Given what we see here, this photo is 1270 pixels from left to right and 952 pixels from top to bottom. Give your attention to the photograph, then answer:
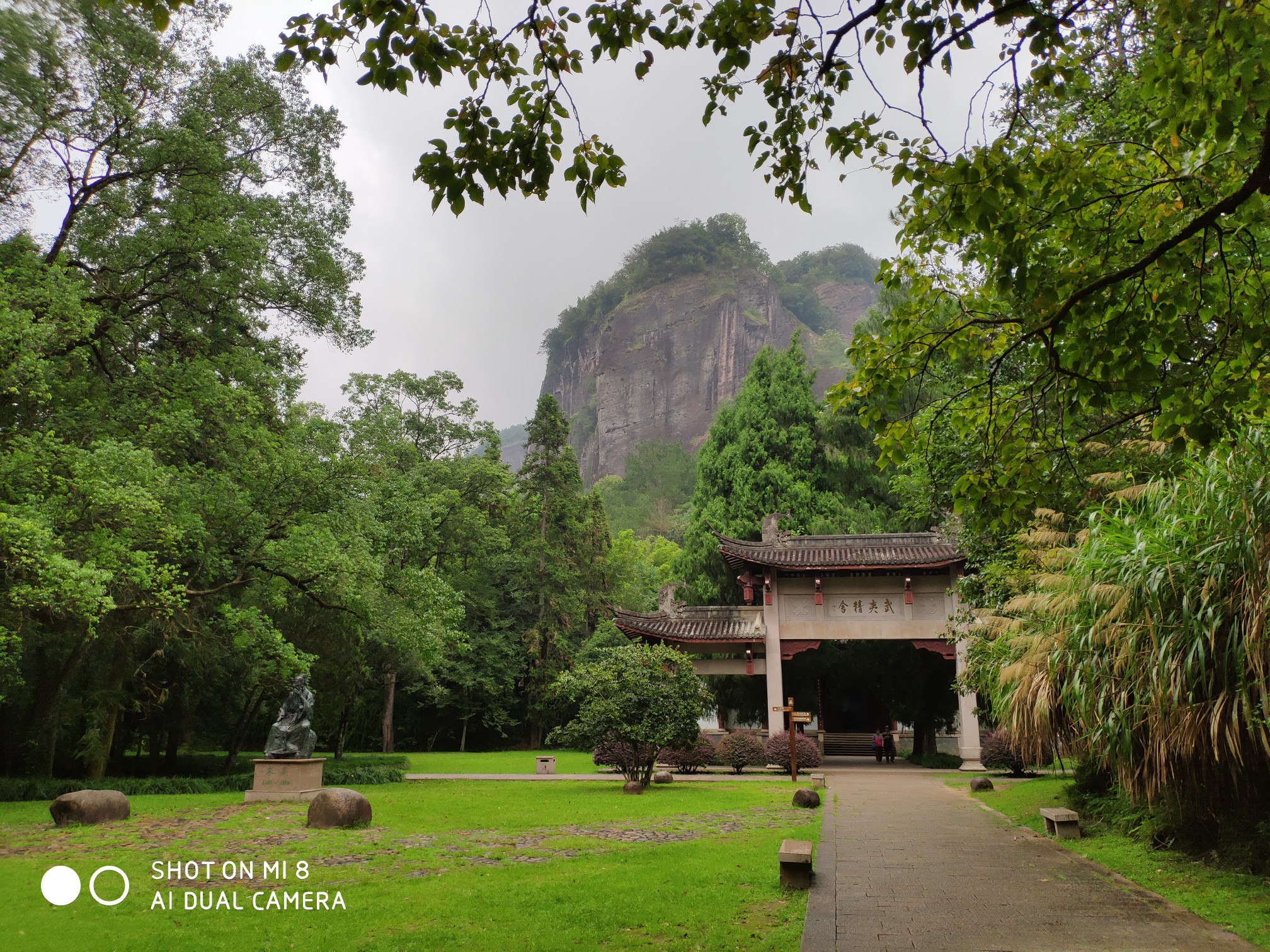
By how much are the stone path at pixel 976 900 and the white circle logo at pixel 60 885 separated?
5.21m

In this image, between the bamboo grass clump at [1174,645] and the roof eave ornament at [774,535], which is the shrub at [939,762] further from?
the bamboo grass clump at [1174,645]

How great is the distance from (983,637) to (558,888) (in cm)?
791

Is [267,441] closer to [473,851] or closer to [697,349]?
[473,851]

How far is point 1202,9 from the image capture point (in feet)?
12.6

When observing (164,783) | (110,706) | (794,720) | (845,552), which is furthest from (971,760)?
(110,706)

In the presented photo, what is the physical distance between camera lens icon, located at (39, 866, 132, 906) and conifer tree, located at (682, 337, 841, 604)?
21.1 metres

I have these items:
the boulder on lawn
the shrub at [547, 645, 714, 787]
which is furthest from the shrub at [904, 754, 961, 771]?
the boulder on lawn

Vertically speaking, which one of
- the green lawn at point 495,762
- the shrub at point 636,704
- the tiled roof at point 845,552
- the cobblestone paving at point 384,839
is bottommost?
the green lawn at point 495,762

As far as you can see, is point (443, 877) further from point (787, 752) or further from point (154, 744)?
point (154, 744)

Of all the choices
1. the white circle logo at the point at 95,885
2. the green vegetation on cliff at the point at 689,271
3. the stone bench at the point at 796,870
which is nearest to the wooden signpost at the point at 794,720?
the stone bench at the point at 796,870

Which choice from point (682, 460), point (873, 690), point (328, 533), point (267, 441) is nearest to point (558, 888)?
point (328, 533)

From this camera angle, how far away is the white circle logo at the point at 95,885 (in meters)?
5.83

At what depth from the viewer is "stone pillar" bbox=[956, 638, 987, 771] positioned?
65.3ft

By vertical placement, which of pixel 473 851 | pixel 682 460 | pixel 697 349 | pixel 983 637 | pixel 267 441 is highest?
pixel 697 349
